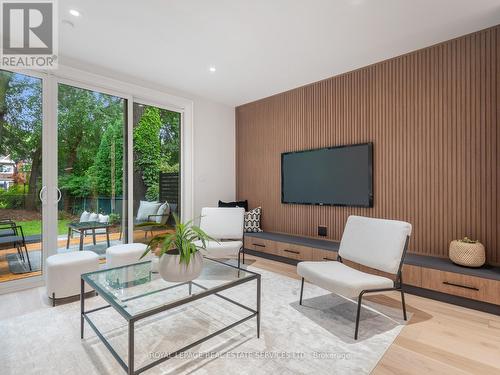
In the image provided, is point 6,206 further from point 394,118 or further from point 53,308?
point 394,118

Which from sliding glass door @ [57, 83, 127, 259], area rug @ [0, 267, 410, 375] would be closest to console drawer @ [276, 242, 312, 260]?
area rug @ [0, 267, 410, 375]

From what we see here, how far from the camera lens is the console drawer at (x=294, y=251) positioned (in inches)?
138

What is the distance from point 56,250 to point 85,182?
86cm

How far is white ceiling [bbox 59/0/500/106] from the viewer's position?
232cm

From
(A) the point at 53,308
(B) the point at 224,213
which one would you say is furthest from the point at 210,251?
(A) the point at 53,308

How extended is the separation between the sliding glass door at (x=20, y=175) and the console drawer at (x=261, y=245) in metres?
2.66

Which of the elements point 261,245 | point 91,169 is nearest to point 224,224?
point 261,245

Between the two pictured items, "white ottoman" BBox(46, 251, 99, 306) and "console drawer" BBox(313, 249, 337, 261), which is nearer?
"white ottoman" BBox(46, 251, 99, 306)

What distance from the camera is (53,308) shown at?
7.88 ft

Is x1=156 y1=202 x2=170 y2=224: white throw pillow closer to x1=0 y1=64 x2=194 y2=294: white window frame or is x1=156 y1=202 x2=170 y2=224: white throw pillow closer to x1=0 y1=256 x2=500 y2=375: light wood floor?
x1=0 y1=64 x2=194 y2=294: white window frame

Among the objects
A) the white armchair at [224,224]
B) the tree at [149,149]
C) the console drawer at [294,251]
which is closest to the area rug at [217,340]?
the console drawer at [294,251]

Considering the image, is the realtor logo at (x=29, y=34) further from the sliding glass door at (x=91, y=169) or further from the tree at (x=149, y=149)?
the tree at (x=149, y=149)

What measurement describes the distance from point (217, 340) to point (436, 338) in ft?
5.24

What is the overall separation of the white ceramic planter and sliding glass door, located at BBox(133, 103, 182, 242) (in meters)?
2.20
